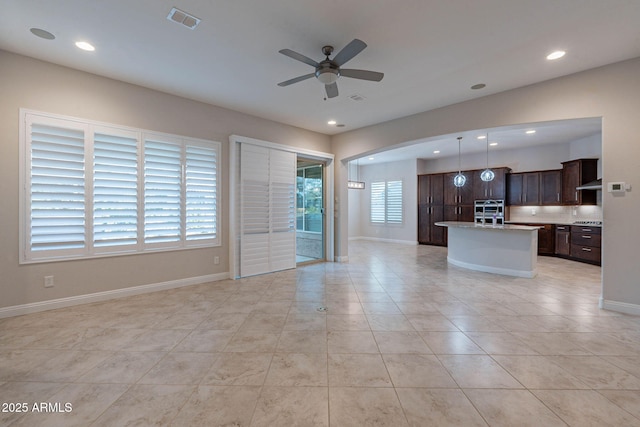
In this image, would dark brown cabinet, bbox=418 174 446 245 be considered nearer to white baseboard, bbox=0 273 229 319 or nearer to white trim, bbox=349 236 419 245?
white trim, bbox=349 236 419 245

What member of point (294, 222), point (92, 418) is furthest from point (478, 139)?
point (92, 418)

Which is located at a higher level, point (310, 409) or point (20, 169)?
point (20, 169)

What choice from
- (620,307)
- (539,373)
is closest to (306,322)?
(539,373)

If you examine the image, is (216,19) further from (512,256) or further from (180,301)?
(512,256)

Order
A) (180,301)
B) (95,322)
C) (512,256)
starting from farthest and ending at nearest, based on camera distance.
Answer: (512,256) → (180,301) → (95,322)

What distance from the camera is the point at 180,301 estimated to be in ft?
12.1

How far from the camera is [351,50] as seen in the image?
250 centimetres

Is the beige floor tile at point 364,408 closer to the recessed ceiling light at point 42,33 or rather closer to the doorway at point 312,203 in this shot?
the recessed ceiling light at point 42,33

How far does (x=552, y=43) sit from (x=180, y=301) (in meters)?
5.39

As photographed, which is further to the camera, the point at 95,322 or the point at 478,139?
the point at 478,139

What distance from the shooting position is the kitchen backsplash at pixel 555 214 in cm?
664

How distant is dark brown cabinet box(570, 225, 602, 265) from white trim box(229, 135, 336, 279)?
5727 mm

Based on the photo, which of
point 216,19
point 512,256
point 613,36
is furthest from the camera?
point 512,256

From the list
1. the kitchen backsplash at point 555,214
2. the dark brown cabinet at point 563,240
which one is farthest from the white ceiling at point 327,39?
the kitchen backsplash at point 555,214
